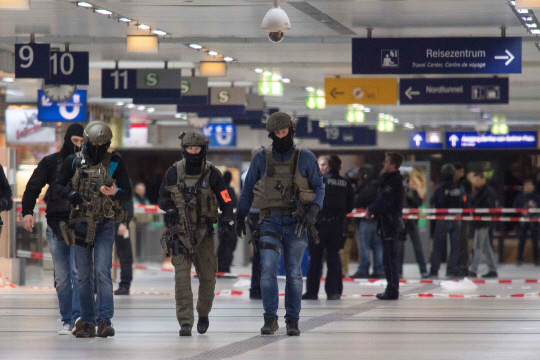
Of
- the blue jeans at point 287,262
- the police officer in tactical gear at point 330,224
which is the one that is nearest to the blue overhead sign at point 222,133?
the police officer in tactical gear at point 330,224

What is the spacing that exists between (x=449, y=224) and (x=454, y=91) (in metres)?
2.35

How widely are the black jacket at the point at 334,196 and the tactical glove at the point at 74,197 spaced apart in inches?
171

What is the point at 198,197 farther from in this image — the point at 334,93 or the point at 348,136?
the point at 348,136

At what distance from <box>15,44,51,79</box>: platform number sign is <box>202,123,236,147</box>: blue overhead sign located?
13885 mm

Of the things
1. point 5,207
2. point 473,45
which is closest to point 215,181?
point 5,207

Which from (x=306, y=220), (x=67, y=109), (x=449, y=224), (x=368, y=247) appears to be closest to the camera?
(x=306, y=220)

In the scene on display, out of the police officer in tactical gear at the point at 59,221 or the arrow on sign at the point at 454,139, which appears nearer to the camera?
the police officer in tactical gear at the point at 59,221

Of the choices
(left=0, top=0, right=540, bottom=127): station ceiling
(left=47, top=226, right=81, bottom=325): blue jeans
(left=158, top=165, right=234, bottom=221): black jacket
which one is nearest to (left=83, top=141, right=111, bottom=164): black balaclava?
(left=158, top=165, right=234, bottom=221): black jacket

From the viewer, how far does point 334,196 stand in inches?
472

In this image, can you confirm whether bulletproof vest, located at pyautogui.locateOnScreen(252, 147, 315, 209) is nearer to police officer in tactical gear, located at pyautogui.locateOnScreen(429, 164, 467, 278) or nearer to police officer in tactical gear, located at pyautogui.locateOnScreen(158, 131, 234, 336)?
police officer in tactical gear, located at pyautogui.locateOnScreen(158, 131, 234, 336)

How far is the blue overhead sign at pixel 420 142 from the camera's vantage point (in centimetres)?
2986

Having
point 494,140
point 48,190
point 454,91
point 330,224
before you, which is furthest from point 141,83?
point 494,140

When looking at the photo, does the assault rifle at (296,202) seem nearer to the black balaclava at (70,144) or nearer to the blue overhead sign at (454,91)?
the black balaclava at (70,144)

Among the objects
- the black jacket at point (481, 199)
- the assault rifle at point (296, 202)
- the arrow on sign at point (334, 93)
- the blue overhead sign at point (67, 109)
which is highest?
the arrow on sign at point (334, 93)
